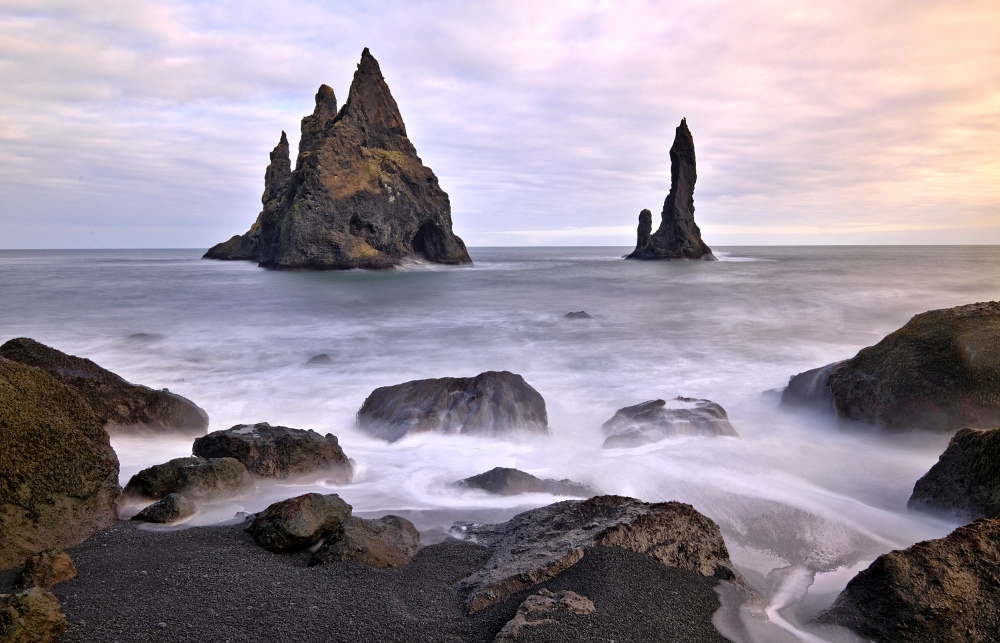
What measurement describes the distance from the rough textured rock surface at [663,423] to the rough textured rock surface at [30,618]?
543 cm

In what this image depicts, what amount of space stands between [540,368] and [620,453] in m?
5.27

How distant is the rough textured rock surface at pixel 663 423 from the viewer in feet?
22.8

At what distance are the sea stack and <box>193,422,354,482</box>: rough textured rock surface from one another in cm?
5942

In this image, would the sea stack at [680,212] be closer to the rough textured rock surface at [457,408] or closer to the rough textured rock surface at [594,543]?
the rough textured rock surface at [457,408]

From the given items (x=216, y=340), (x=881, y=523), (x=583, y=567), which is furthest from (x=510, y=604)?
(x=216, y=340)

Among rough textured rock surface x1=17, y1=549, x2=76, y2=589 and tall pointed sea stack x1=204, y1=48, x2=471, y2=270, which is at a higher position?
tall pointed sea stack x1=204, y1=48, x2=471, y2=270

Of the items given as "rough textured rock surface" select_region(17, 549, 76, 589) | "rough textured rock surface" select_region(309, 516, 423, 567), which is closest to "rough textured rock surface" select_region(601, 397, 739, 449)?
"rough textured rock surface" select_region(309, 516, 423, 567)

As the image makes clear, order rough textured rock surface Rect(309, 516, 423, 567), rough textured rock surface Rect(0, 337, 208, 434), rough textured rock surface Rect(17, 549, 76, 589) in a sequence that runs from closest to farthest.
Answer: rough textured rock surface Rect(17, 549, 76, 589) < rough textured rock surface Rect(309, 516, 423, 567) < rough textured rock surface Rect(0, 337, 208, 434)

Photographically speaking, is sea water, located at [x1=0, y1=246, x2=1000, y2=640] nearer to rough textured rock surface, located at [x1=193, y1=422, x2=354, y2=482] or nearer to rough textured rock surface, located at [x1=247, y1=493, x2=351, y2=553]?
rough textured rock surface, located at [x1=193, y1=422, x2=354, y2=482]

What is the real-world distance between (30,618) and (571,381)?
29.2 ft

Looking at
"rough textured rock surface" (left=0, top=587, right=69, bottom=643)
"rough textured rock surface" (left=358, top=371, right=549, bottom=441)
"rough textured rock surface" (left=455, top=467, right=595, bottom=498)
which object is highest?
"rough textured rock surface" (left=0, top=587, right=69, bottom=643)

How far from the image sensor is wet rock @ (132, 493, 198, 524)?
400 centimetres

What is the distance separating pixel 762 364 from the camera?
1204cm

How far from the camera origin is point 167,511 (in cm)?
404
